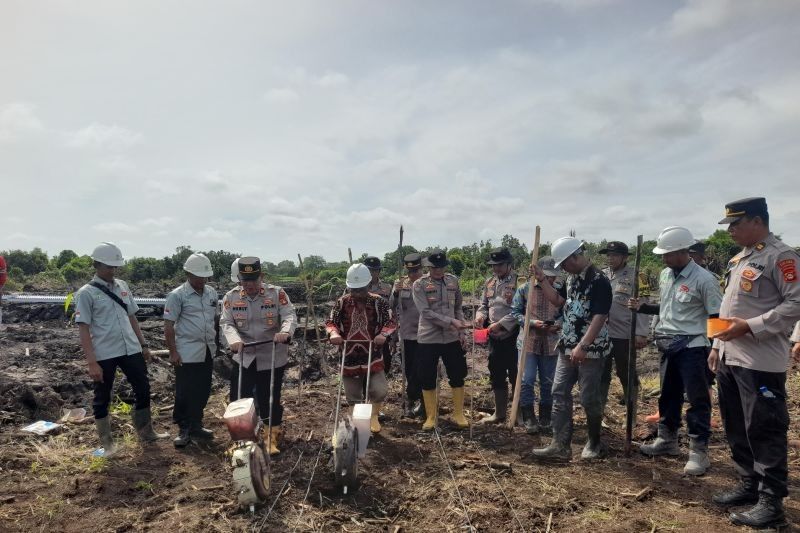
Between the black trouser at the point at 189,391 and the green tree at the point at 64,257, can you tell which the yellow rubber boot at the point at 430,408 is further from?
the green tree at the point at 64,257

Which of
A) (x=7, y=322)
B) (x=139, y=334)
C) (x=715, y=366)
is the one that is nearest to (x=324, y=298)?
(x=7, y=322)

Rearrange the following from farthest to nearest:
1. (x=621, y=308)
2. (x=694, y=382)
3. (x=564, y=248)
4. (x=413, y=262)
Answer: (x=413, y=262) < (x=621, y=308) < (x=564, y=248) < (x=694, y=382)

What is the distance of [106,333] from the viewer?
220 inches

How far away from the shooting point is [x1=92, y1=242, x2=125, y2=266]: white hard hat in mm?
5617

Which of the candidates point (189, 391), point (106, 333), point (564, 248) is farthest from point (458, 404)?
point (106, 333)

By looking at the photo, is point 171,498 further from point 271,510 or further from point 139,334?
point 139,334

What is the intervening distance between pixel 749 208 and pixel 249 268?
184 inches

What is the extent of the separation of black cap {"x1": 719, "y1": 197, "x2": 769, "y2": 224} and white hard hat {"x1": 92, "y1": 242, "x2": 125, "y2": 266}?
19.8 ft

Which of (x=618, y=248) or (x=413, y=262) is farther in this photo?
(x=413, y=262)

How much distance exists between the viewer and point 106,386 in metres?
5.61

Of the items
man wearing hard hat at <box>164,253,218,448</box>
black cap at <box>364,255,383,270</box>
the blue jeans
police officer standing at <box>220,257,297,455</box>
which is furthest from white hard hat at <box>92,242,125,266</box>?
the blue jeans

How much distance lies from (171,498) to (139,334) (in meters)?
2.33

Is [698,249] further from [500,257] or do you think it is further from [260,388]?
[260,388]

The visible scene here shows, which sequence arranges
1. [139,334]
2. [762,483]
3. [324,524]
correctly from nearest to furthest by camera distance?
[762,483] → [324,524] → [139,334]
